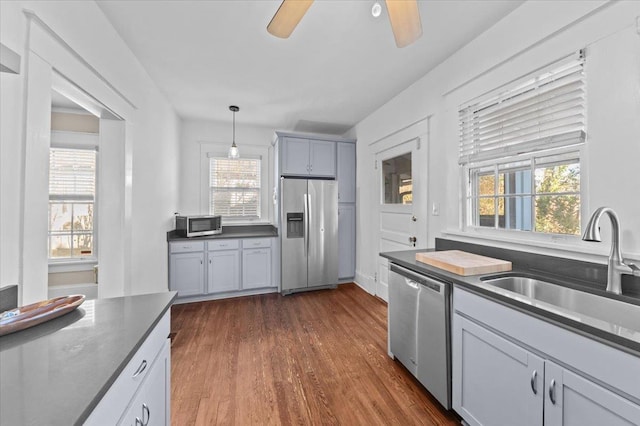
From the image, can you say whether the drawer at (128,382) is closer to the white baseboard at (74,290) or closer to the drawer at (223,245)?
the drawer at (223,245)

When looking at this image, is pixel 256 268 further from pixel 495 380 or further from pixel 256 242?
pixel 495 380

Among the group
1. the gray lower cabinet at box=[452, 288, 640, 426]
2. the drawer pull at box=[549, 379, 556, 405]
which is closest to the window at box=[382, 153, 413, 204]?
the gray lower cabinet at box=[452, 288, 640, 426]

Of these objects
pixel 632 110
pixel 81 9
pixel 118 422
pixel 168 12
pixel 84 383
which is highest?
pixel 168 12

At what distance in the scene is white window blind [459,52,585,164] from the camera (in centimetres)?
148

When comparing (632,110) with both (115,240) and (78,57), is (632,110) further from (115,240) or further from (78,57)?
(115,240)

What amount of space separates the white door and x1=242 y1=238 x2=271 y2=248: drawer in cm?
166

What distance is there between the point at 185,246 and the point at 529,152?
3.77m

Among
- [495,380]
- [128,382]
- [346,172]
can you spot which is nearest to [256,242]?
[346,172]

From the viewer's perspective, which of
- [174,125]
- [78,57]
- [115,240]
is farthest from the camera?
[174,125]

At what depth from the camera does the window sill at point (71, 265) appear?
3.12 metres

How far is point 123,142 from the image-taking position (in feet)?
6.83

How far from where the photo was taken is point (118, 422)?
2.42 ft

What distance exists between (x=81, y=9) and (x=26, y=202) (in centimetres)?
125

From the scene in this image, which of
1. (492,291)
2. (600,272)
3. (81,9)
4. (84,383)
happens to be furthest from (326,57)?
(84,383)
